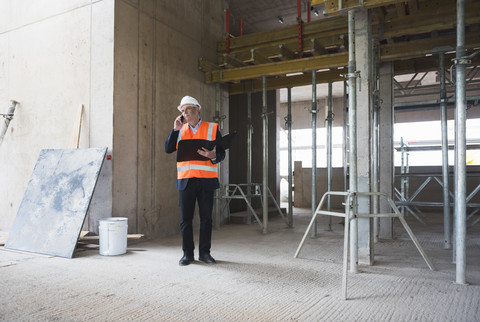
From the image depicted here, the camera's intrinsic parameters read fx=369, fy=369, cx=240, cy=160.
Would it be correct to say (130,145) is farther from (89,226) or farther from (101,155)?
(89,226)

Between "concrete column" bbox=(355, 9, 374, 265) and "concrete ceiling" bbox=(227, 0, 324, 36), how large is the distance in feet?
15.1

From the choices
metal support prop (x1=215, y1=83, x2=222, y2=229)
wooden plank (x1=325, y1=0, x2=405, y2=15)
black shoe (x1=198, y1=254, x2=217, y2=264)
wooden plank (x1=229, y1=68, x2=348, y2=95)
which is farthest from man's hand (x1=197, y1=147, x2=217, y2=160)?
wooden plank (x1=229, y1=68, x2=348, y2=95)

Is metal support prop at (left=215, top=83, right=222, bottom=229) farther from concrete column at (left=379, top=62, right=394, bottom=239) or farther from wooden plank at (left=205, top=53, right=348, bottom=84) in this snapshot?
concrete column at (left=379, top=62, right=394, bottom=239)

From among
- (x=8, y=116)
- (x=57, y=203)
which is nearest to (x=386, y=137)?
(x=57, y=203)

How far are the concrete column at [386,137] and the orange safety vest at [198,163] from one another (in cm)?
359

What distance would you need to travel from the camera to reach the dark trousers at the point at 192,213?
14.9ft

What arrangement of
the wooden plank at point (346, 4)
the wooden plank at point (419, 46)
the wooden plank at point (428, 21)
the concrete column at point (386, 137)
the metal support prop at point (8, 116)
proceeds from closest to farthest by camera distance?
the wooden plank at point (346, 4), the wooden plank at point (428, 21), the wooden plank at point (419, 46), the concrete column at point (386, 137), the metal support prop at point (8, 116)

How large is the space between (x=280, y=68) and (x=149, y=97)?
2.47m

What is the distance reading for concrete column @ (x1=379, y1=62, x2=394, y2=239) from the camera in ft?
21.9

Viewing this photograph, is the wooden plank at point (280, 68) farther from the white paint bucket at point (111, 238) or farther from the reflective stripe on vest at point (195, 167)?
the white paint bucket at point (111, 238)

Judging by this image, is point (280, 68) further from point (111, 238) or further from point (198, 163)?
point (111, 238)

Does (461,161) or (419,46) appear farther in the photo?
(419,46)

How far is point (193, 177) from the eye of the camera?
457 cm

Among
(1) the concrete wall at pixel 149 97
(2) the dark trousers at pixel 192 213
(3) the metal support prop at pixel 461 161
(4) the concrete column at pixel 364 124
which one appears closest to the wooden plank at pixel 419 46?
(4) the concrete column at pixel 364 124
